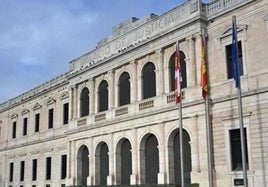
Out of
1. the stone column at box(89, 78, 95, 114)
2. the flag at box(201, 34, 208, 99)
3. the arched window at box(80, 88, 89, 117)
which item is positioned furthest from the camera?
the arched window at box(80, 88, 89, 117)

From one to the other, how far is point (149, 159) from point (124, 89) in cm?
478

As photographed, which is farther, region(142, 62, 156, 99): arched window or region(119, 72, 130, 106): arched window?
region(119, 72, 130, 106): arched window

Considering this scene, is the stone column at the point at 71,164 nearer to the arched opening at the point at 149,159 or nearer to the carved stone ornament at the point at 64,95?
the carved stone ornament at the point at 64,95

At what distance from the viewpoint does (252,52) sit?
2070 cm

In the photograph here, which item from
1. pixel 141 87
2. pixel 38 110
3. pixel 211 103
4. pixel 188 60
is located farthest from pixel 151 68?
pixel 38 110

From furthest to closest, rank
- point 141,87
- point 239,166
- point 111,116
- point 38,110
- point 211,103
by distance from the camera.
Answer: point 38,110
point 111,116
point 141,87
point 211,103
point 239,166

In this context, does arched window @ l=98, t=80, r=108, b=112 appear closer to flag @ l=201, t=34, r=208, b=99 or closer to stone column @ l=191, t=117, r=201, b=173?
stone column @ l=191, t=117, r=201, b=173

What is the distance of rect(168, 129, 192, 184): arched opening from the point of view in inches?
933

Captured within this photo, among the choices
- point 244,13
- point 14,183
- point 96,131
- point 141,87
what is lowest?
point 14,183

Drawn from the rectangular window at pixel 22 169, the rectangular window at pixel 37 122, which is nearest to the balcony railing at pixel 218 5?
the rectangular window at pixel 37 122

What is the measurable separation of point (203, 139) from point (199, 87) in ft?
8.64

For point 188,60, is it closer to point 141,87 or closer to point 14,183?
point 141,87

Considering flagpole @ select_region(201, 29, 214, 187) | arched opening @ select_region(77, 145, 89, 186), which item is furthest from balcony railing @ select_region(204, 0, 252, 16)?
arched opening @ select_region(77, 145, 89, 186)

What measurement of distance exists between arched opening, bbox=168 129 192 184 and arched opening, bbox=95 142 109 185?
6142 mm
